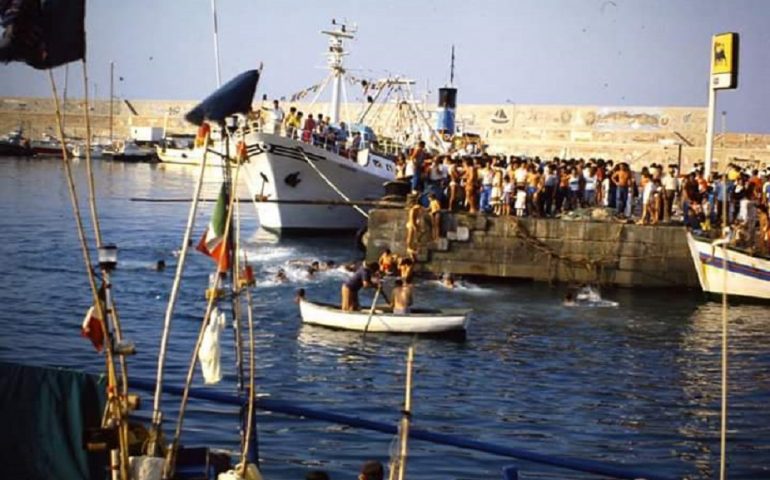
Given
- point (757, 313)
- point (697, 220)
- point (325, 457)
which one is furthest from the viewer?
point (697, 220)

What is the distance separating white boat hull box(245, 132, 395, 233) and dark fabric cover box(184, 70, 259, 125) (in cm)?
3169

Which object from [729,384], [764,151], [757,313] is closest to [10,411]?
[729,384]

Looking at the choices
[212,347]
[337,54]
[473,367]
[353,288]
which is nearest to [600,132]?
[337,54]

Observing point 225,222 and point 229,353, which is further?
point 229,353

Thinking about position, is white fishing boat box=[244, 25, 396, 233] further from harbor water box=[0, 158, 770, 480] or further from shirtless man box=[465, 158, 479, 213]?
shirtless man box=[465, 158, 479, 213]

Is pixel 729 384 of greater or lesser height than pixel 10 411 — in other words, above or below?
below

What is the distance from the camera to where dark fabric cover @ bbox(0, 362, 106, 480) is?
759 cm

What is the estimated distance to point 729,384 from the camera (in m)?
18.8

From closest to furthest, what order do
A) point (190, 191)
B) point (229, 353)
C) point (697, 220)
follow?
point (229, 353), point (697, 220), point (190, 191)

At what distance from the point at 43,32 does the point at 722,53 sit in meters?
27.1

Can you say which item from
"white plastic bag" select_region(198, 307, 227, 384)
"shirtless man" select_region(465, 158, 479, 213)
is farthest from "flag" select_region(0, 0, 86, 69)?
"shirtless man" select_region(465, 158, 479, 213)

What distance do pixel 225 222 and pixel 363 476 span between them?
2.06 m

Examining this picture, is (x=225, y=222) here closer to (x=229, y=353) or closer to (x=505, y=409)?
(x=505, y=409)

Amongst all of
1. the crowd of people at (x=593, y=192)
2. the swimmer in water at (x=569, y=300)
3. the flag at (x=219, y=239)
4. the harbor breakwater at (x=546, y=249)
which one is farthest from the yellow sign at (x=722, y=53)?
the flag at (x=219, y=239)
